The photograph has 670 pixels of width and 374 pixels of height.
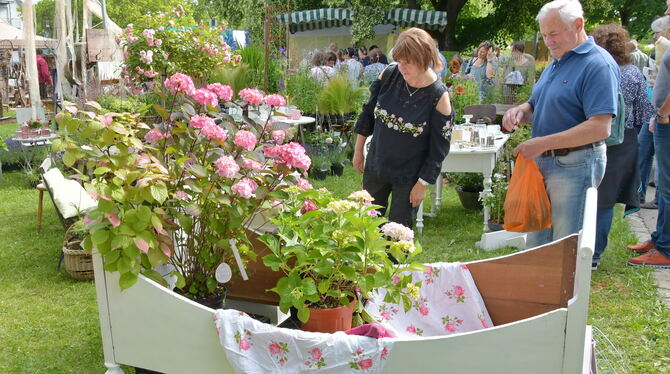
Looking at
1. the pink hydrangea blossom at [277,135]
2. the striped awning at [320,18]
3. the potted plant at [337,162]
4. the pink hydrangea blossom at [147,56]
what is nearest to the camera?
the pink hydrangea blossom at [277,135]

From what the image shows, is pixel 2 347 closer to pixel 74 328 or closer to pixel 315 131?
pixel 74 328

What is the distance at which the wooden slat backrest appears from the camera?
222cm

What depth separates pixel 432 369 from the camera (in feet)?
5.73

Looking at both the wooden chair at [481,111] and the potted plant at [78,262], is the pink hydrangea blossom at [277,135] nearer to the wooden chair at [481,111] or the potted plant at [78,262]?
the potted plant at [78,262]

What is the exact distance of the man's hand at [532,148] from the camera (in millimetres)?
2934

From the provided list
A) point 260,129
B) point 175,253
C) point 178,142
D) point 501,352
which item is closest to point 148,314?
point 175,253

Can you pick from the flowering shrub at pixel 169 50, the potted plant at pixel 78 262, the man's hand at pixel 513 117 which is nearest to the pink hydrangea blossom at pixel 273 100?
the man's hand at pixel 513 117

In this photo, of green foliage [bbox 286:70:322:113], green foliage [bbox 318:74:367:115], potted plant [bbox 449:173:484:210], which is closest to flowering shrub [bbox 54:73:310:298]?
potted plant [bbox 449:173:484:210]

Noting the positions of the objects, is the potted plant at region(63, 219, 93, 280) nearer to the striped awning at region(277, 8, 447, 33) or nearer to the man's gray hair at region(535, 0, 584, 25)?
the man's gray hair at region(535, 0, 584, 25)

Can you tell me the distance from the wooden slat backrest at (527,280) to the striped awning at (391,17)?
17352 millimetres

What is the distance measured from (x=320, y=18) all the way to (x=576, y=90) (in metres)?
17.5

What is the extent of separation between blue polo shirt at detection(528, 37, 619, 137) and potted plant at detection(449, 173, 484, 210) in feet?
10.0

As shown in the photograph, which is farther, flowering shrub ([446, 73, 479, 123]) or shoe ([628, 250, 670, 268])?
flowering shrub ([446, 73, 479, 123])

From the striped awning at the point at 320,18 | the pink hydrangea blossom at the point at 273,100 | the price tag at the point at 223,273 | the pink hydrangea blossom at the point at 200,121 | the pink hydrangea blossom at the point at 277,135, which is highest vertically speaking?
the striped awning at the point at 320,18
